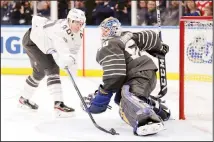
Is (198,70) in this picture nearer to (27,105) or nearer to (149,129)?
(149,129)

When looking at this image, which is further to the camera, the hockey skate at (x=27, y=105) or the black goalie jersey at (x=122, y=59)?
the hockey skate at (x=27, y=105)

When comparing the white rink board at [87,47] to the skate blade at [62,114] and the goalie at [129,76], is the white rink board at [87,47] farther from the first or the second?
the goalie at [129,76]

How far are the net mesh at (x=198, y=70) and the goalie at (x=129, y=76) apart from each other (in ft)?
1.06

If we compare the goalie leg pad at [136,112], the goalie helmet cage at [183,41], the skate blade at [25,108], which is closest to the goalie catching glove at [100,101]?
the goalie leg pad at [136,112]

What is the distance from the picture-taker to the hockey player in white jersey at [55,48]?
3738mm

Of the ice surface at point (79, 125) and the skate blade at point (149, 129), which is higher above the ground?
the skate blade at point (149, 129)

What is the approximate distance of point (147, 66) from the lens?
3.42 metres

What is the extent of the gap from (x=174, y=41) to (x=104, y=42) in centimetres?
270

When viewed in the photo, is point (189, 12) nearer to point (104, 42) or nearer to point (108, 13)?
point (108, 13)

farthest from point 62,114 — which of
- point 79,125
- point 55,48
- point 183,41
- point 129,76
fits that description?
point 183,41

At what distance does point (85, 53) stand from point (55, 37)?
2496mm

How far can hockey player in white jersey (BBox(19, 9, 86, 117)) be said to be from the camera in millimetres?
3738

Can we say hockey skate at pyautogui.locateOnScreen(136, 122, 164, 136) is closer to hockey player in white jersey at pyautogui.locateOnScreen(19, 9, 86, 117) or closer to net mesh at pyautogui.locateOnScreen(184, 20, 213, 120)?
net mesh at pyautogui.locateOnScreen(184, 20, 213, 120)

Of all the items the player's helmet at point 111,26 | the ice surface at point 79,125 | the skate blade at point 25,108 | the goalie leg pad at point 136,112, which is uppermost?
the player's helmet at point 111,26
